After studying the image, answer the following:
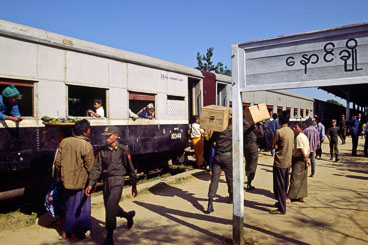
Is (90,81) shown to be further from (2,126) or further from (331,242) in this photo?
(331,242)

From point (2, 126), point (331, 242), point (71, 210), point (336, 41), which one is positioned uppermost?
point (336, 41)

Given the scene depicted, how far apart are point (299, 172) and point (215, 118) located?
212 centimetres

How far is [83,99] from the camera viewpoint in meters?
6.75

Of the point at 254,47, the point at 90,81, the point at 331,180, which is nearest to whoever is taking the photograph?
the point at 254,47

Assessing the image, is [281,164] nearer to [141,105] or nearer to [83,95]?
[141,105]

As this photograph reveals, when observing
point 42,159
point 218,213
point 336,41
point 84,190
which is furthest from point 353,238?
point 42,159

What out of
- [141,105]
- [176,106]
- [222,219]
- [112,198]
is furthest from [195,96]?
[112,198]

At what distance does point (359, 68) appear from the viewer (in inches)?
124

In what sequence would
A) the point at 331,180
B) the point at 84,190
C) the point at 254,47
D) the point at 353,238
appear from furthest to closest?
the point at 331,180
the point at 84,190
the point at 353,238
the point at 254,47

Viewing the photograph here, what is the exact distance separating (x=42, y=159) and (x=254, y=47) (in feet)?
14.1

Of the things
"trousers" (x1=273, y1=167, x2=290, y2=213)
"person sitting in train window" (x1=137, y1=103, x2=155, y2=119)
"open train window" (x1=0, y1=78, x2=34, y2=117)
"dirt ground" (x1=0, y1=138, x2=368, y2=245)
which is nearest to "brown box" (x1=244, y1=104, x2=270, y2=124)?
"trousers" (x1=273, y1=167, x2=290, y2=213)

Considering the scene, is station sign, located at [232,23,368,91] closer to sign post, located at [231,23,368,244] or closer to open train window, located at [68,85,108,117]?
sign post, located at [231,23,368,244]

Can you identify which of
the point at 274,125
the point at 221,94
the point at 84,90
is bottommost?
the point at 274,125

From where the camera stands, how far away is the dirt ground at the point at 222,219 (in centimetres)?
425
